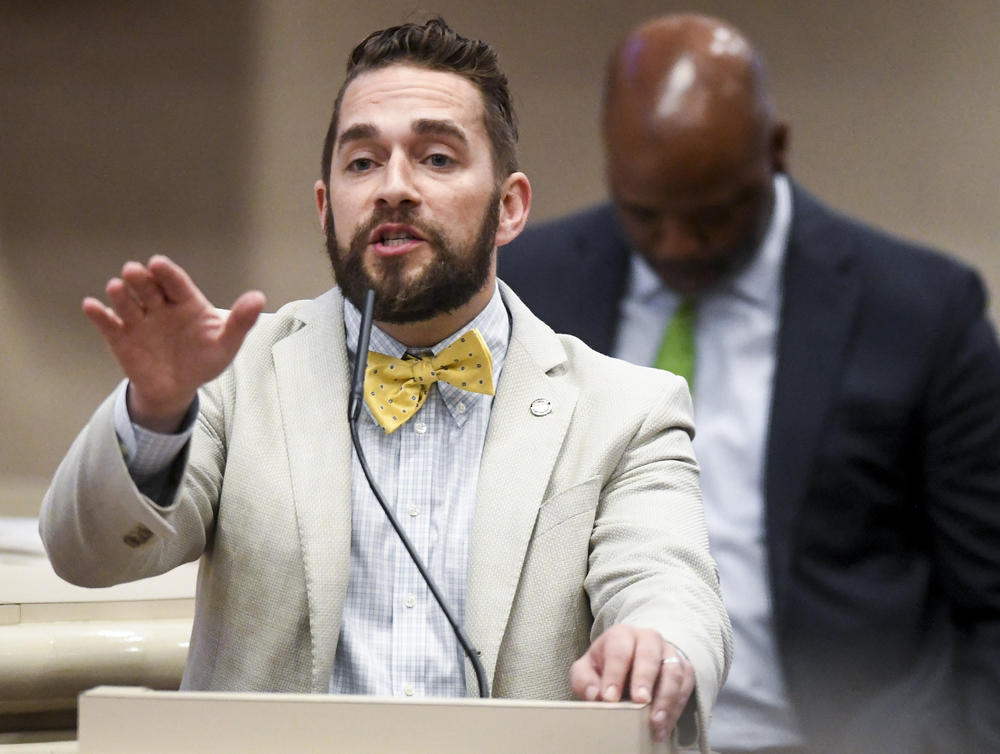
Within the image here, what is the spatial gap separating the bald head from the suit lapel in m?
0.07

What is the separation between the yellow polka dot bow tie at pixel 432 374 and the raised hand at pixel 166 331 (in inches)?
17.7

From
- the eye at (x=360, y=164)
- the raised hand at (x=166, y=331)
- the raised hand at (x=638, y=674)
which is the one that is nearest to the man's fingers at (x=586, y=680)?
the raised hand at (x=638, y=674)

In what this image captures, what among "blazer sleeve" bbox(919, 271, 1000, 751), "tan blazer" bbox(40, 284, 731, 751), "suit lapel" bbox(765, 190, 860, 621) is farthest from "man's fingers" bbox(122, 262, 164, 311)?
"blazer sleeve" bbox(919, 271, 1000, 751)

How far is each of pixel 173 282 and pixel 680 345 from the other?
1.84 feet

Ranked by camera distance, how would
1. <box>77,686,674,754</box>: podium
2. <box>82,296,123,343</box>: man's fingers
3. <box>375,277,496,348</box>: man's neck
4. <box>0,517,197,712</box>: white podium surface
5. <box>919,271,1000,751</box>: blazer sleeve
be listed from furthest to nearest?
<box>0,517,197,712</box>: white podium surface < <box>375,277,496,348</box>: man's neck < <box>919,271,1000,751</box>: blazer sleeve < <box>82,296,123,343</box>: man's fingers < <box>77,686,674,754</box>: podium

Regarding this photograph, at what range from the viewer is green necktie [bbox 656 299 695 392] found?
1.47 meters

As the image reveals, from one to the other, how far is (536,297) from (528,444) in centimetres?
20

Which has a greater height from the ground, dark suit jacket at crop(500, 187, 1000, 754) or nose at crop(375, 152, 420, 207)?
nose at crop(375, 152, 420, 207)

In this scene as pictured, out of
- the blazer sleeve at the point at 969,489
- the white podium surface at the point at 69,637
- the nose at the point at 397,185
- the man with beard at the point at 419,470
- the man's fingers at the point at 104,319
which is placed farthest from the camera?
the white podium surface at the point at 69,637

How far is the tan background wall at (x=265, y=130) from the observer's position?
1502mm

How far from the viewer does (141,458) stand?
142 centimetres

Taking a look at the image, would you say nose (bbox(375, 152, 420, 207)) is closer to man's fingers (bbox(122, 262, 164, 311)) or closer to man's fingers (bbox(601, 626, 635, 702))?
man's fingers (bbox(122, 262, 164, 311))

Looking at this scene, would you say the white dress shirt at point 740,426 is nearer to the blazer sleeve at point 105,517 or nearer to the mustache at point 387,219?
the mustache at point 387,219

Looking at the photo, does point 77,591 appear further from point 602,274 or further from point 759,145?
point 759,145
